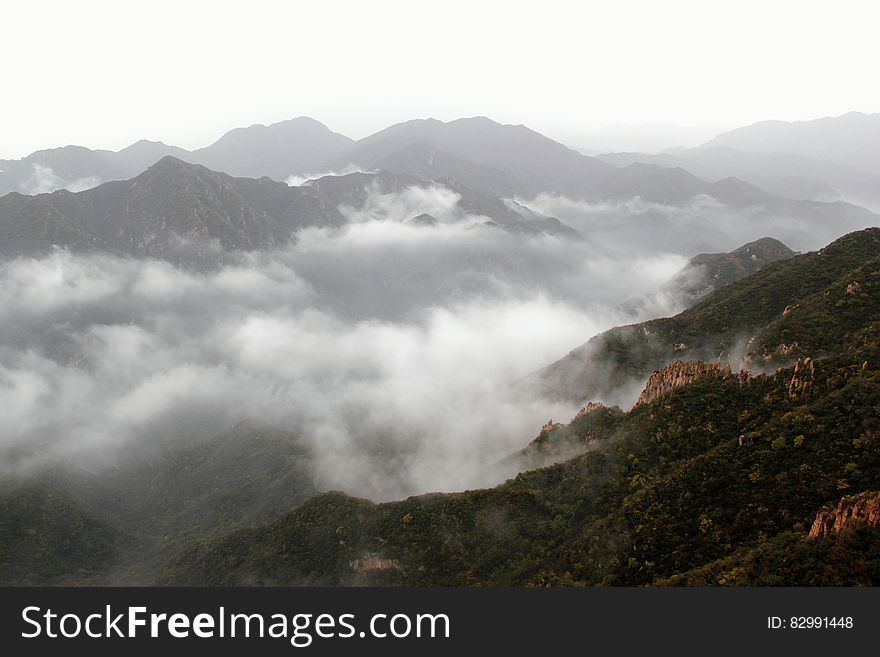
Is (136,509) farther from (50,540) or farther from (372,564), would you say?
(372,564)

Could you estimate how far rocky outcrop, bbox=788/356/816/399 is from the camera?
2119 inches

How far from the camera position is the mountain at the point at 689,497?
133ft

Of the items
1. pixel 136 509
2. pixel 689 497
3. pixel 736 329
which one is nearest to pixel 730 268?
pixel 736 329

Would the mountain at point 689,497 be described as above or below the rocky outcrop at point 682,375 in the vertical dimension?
below

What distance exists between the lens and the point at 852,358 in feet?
176

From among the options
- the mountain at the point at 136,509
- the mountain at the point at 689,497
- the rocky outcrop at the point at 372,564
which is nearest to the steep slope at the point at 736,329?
the mountain at the point at 689,497

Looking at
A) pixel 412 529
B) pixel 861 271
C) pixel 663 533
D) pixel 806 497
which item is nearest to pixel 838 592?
pixel 806 497

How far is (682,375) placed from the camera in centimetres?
7050

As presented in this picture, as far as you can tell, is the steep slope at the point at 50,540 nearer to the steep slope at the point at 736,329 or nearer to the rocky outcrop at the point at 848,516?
the steep slope at the point at 736,329

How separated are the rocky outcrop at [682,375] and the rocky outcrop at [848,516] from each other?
30246mm

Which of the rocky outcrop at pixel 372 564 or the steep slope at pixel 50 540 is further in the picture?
the steep slope at pixel 50 540

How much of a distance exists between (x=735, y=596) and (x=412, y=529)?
50205 millimetres

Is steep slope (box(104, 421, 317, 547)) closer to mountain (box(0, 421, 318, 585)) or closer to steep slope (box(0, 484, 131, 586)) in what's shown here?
mountain (box(0, 421, 318, 585))

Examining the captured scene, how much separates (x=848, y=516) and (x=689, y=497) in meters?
16.3
